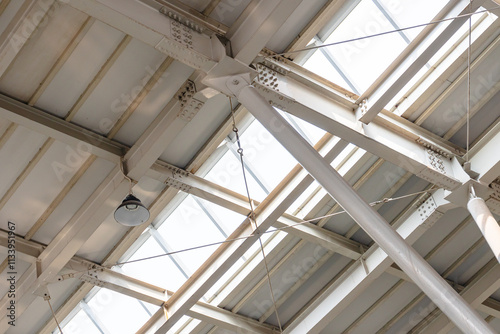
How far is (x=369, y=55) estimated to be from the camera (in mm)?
13086

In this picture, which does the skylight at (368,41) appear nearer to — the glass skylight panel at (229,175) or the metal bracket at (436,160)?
the metal bracket at (436,160)

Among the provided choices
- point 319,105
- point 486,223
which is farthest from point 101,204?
point 486,223

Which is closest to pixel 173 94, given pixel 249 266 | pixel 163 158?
pixel 163 158

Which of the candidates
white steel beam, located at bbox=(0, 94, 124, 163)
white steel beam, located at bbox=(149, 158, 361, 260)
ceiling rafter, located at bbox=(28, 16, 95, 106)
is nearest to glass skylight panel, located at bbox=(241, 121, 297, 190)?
white steel beam, located at bbox=(149, 158, 361, 260)

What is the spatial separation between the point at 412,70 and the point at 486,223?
2.65 meters

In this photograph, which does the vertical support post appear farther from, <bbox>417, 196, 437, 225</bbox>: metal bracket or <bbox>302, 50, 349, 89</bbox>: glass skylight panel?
<bbox>417, 196, 437, 225</bbox>: metal bracket

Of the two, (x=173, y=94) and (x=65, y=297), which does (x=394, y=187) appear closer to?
(x=173, y=94)

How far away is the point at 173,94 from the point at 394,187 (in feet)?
16.2

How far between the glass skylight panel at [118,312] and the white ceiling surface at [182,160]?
63 centimetres

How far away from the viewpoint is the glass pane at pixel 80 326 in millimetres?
16812

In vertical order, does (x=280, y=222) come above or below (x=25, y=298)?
below

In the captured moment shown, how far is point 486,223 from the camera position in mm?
11836

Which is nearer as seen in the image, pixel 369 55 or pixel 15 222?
pixel 369 55

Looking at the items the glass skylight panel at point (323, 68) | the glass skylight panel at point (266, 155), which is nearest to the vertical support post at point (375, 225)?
the glass skylight panel at point (323, 68)
